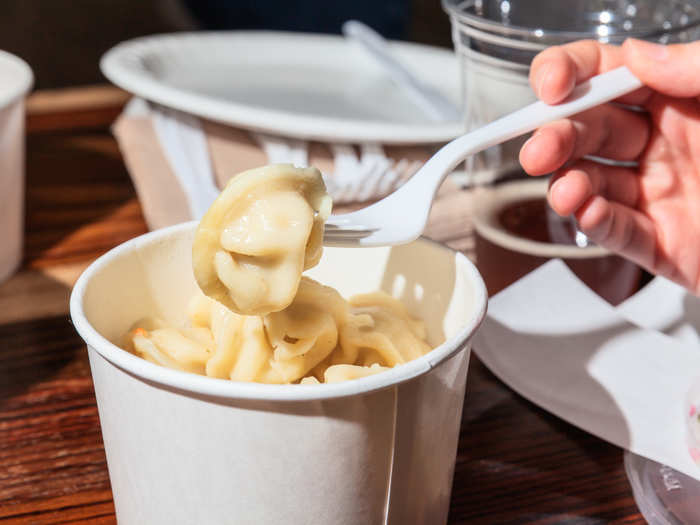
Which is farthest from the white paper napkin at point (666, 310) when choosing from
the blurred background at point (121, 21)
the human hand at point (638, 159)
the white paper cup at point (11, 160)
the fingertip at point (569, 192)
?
the blurred background at point (121, 21)

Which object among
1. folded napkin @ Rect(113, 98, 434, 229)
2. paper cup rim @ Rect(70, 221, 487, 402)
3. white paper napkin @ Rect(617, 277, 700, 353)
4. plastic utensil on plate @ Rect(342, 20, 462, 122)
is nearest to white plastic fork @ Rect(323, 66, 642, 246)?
paper cup rim @ Rect(70, 221, 487, 402)

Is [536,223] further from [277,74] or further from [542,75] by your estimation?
[277,74]

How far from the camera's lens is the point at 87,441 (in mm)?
645

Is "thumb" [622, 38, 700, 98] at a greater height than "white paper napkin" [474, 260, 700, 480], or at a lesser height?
greater

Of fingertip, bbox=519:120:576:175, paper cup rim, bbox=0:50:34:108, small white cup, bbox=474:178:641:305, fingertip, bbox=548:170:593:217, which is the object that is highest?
fingertip, bbox=519:120:576:175

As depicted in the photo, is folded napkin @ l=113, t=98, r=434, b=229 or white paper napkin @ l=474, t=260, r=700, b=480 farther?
folded napkin @ l=113, t=98, r=434, b=229

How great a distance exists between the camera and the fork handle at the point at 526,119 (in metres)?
0.60

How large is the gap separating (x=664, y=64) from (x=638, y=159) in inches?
6.3

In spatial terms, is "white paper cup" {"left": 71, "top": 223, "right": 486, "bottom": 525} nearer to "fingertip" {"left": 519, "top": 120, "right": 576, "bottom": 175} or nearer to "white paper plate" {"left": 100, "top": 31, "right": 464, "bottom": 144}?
"fingertip" {"left": 519, "top": 120, "right": 576, "bottom": 175}

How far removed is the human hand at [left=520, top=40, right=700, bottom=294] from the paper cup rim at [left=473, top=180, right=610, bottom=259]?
0.25ft

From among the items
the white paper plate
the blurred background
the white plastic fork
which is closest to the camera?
the white plastic fork

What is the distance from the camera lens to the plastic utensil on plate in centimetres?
125

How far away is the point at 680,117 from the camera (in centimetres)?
78

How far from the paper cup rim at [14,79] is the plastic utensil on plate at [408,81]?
0.58 meters
